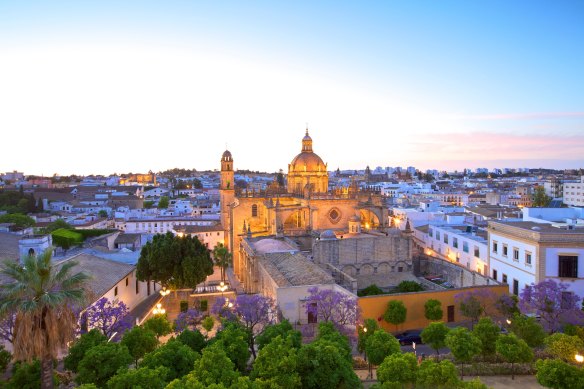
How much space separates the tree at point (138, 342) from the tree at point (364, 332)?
25.6 feet

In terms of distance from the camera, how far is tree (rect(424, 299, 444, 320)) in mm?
22703

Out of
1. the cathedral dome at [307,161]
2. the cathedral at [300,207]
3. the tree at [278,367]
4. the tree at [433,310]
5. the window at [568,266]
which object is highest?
the cathedral dome at [307,161]

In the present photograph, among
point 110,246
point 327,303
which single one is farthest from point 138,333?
point 110,246

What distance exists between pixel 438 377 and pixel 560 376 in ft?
12.9

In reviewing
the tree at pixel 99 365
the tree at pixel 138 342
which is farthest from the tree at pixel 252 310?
the tree at pixel 99 365

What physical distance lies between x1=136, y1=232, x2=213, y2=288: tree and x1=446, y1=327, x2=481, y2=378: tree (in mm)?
16471

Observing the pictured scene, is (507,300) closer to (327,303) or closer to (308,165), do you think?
(327,303)

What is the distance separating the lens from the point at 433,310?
893 inches

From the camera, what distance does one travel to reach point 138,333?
1630 centimetres

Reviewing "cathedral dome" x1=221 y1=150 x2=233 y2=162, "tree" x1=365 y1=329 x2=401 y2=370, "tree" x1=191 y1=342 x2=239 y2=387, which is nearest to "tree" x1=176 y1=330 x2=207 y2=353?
"tree" x1=191 y1=342 x2=239 y2=387

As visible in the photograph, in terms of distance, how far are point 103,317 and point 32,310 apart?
514 centimetres

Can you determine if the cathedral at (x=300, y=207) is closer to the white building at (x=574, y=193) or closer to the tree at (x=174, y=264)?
the tree at (x=174, y=264)

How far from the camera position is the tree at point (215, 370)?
12.2 metres

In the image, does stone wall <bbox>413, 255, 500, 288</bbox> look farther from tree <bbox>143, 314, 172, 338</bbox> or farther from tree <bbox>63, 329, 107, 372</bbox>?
tree <bbox>63, 329, 107, 372</bbox>
